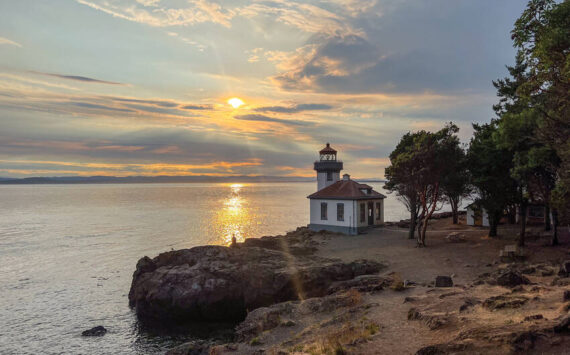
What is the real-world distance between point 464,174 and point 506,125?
32.0 ft

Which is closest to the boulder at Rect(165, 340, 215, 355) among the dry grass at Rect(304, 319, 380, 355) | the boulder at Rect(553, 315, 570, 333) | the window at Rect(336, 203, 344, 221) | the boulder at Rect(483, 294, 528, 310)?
the dry grass at Rect(304, 319, 380, 355)

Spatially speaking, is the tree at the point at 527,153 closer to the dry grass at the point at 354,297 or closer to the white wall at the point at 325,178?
the dry grass at the point at 354,297

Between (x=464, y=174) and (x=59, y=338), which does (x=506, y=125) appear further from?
(x=59, y=338)

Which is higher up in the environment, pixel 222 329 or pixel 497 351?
pixel 497 351

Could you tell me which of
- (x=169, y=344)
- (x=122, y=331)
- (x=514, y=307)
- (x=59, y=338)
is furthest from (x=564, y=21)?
(x=59, y=338)

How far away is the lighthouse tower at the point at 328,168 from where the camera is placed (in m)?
47.8

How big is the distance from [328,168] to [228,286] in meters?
26.8

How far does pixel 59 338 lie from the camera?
69.5ft

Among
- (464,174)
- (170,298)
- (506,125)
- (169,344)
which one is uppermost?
(506,125)

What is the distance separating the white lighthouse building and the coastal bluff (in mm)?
13537

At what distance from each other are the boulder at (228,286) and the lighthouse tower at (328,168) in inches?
890

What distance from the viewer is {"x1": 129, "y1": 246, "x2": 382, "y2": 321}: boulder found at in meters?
23.5

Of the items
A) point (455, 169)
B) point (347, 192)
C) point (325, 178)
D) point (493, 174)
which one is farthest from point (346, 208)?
point (493, 174)

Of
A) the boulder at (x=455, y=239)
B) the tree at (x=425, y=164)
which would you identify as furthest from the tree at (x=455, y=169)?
the boulder at (x=455, y=239)
